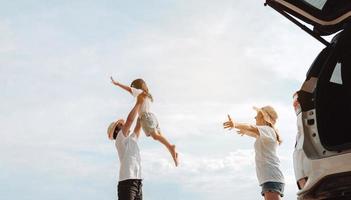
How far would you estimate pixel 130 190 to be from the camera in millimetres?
8102

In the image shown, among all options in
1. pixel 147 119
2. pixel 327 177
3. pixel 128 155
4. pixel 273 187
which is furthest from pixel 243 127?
pixel 327 177

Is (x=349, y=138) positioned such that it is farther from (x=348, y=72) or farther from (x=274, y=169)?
(x=274, y=169)

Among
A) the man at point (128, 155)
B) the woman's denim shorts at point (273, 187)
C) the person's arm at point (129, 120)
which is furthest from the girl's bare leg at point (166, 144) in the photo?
the woman's denim shorts at point (273, 187)

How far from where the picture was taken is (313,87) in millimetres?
4801

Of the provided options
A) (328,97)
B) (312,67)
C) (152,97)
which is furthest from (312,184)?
(152,97)

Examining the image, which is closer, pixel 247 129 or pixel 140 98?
pixel 247 129

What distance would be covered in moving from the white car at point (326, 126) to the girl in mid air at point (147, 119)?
393 centimetres

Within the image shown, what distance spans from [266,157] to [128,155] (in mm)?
2230

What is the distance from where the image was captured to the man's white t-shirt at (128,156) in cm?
825

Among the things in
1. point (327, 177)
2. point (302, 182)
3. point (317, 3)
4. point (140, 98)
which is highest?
point (140, 98)

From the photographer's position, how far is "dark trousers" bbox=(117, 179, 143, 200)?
8086 mm

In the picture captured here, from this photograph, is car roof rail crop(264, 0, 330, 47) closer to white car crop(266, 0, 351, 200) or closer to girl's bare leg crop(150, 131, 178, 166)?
white car crop(266, 0, 351, 200)

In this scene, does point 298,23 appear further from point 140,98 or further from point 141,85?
point 141,85

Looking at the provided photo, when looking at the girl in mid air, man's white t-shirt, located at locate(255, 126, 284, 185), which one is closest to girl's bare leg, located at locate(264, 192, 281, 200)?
man's white t-shirt, located at locate(255, 126, 284, 185)
